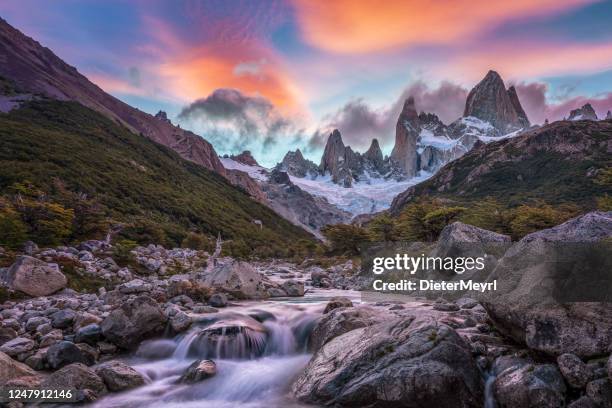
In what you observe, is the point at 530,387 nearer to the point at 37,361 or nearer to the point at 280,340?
the point at 280,340

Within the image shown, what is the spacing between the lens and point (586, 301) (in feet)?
21.6

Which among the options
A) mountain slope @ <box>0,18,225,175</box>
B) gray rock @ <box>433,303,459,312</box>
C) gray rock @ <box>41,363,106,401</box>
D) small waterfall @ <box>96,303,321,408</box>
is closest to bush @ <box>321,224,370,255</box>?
small waterfall @ <box>96,303,321,408</box>

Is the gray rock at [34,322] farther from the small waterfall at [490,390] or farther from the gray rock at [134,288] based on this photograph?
the small waterfall at [490,390]

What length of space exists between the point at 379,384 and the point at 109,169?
8324cm

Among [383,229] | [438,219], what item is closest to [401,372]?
[438,219]

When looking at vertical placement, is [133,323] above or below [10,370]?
above

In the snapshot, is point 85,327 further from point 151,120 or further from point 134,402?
point 151,120

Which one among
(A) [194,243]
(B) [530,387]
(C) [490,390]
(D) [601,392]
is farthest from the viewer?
(A) [194,243]

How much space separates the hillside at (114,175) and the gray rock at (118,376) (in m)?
31.0

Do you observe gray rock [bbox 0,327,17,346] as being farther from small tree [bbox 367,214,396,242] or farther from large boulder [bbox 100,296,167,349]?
small tree [bbox 367,214,396,242]

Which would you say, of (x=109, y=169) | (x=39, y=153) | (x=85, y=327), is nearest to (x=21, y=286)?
(x=85, y=327)

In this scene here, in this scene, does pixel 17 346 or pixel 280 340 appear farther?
pixel 280 340

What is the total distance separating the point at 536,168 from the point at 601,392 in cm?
13645

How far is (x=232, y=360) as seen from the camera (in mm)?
10922
